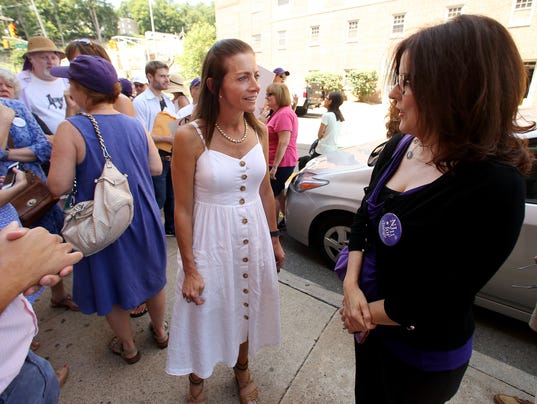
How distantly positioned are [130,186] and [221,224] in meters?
0.75

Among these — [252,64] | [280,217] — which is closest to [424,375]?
[252,64]

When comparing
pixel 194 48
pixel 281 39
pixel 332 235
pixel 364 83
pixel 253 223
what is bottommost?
pixel 332 235

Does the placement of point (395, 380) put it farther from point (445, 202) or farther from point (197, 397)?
point (197, 397)

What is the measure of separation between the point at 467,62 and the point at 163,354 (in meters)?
2.49

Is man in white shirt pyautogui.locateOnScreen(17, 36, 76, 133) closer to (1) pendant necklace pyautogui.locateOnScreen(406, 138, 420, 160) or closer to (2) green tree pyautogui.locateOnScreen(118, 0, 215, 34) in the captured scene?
(1) pendant necklace pyautogui.locateOnScreen(406, 138, 420, 160)

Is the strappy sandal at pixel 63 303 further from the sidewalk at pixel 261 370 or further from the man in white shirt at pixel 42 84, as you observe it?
the man in white shirt at pixel 42 84

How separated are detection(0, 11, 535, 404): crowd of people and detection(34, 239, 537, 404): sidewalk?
11cm

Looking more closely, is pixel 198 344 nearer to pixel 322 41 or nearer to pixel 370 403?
pixel 370 403

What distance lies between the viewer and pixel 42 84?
3.18 metres

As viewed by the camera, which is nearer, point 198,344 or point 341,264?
point 341,264

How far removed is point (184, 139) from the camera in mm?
1463

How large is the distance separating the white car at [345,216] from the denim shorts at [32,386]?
2.69 metres

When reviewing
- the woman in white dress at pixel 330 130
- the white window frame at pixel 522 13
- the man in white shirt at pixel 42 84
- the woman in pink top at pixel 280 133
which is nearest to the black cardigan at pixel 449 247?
the woman in pink top at pixel 280 133

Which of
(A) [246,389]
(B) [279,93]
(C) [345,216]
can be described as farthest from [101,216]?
(B) [279,93]
